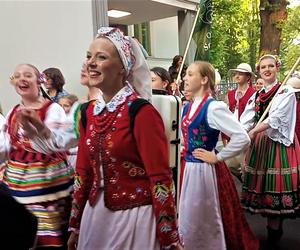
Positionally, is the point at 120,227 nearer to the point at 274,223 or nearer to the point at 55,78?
the point at 274,223

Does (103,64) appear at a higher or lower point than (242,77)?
higher

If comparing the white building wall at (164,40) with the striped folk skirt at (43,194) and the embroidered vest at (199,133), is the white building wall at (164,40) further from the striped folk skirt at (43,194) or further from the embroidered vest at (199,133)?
the striped folk skirt at (43,194)

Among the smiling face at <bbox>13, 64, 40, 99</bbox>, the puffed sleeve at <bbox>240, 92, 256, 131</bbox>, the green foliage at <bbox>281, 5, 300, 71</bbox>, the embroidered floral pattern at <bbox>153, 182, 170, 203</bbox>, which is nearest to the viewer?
the embroidered floral pattern at <bbox>153, 182, 170, 203</bbox>

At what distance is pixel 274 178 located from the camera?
387cm

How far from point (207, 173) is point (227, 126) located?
0.38m

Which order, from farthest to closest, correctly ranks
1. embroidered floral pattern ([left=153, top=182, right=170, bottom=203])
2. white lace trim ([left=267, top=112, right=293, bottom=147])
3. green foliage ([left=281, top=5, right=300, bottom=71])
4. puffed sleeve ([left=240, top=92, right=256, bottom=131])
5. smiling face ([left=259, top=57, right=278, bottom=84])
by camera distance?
green foliage ([left=281, top=5, right=300, bottom=71]) < puffed sleeve ([left=240, top=92, right=256, bottom=131]) < smiling face ([left=259, top=57, right=278, bottom=84]) < white lace trim ([left=267, top=112, right=293, bottom=147]) < embroidered floral pattern ([left=153, top=182, right=170, bottom=203])

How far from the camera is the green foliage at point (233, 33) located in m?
17.1

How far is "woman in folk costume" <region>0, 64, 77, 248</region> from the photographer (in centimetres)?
220

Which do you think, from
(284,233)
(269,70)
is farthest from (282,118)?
(284,233)

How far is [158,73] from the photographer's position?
4.01 m

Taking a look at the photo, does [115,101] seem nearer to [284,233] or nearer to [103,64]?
[103,64]

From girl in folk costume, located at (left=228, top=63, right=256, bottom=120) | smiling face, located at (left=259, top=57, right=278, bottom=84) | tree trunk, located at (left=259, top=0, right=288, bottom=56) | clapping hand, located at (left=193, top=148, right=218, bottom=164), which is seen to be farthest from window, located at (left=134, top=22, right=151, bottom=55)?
clapping hand, located at (left=193, top=148, right=218, bottom=164)

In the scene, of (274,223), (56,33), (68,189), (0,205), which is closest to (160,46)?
(56,33)

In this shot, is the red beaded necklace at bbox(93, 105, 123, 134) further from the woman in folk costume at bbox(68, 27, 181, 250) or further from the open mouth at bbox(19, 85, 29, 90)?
the open mouth at bbox(19, 85, 29, 90)
